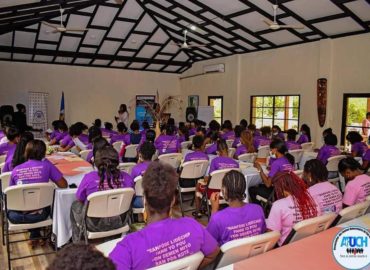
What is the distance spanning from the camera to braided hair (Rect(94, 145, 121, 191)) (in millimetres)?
2850

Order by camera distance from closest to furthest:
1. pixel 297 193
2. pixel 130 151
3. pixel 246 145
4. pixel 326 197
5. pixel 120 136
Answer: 1. pixel 297 193
2. pixel 326 197
3. pixel 246 145
4. pixel 130 151
5. pixel 120 136

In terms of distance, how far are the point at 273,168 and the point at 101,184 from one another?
2.11 metres

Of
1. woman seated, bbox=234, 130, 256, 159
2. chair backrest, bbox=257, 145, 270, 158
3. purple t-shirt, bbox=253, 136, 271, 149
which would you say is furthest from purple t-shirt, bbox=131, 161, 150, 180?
purple t-shirt, bbox=253, 136, 271, 149

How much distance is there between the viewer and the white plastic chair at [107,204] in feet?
8.82

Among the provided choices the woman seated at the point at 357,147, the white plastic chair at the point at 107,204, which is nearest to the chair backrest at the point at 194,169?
the white plastic chair at the point at 107,204

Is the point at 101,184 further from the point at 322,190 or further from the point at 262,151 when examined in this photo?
the point at 262,151

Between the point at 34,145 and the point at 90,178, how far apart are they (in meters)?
0.82

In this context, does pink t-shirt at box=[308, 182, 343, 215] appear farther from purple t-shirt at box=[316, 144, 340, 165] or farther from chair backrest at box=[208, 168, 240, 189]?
purple t-shirt at box=[316, 144, 340, 165]

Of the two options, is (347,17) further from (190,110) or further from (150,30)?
(190,110)

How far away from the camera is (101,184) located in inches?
112

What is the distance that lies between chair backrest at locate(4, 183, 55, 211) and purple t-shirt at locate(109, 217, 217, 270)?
5.78 feet

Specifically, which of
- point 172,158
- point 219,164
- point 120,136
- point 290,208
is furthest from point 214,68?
point 290,208

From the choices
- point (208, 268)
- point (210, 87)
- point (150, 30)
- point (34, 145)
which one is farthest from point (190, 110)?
point (208, 268)

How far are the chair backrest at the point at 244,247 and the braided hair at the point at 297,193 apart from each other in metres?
0.54
